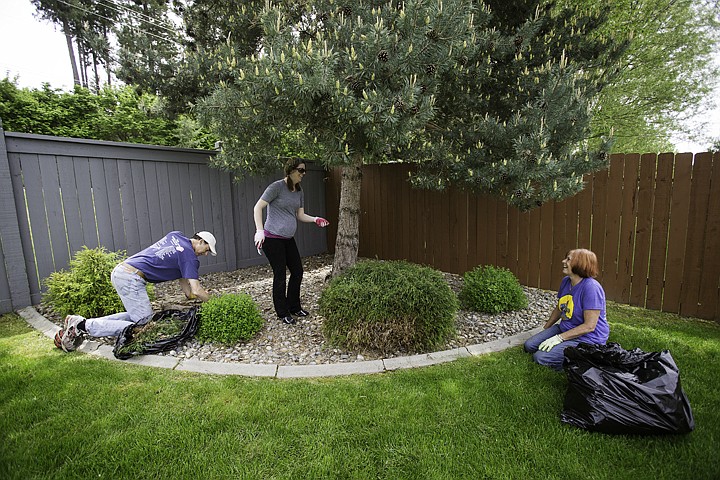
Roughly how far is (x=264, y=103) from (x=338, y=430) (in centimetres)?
248

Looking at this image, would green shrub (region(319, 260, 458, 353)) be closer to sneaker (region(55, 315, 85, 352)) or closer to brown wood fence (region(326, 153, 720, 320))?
sneaker (region(55, 315, 85, 352))

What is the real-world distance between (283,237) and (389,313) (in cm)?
137

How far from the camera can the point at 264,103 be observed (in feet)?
9.55

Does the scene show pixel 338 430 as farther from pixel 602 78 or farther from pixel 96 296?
pixel 602 78

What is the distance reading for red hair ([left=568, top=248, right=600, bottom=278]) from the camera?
2627mm

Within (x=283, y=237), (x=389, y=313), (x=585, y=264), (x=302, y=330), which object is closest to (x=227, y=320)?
(x=302, y=330)

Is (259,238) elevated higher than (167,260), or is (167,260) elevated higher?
(259,238)

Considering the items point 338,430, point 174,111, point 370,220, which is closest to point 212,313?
Result: point 338,430

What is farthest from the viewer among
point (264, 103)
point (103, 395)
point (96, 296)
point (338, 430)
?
point (96, 296)

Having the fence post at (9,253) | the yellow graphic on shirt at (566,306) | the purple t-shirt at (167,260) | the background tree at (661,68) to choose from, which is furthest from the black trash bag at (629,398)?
the background tree at (661,68)

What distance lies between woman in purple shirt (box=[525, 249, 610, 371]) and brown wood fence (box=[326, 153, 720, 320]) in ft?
6.31

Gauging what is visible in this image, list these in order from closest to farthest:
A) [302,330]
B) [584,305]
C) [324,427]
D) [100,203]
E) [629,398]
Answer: [629,398], [324,427], [584,305], [302,330], [100,203]

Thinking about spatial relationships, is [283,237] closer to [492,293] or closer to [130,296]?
[130,296]

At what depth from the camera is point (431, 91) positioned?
2994 mm
